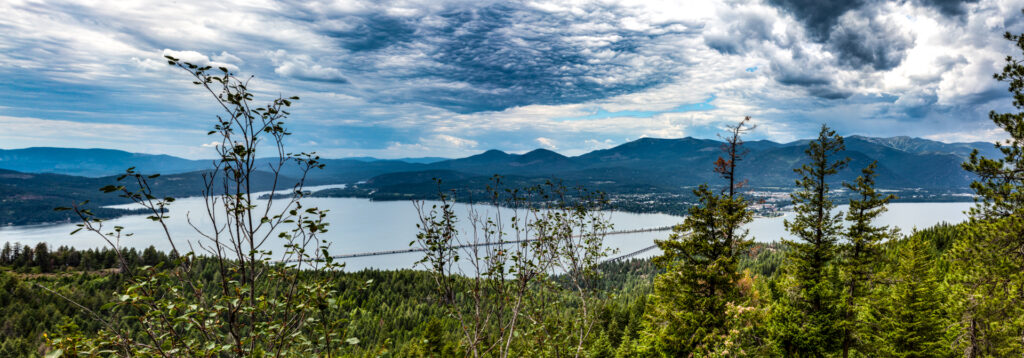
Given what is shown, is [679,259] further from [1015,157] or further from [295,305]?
[295,305]

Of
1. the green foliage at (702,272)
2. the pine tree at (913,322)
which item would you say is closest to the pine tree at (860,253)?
the pine tree at (913,322)

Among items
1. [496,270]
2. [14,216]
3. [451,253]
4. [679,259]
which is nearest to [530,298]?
[496,270]

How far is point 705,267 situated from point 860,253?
25.1 ft

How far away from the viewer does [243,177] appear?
4684mm

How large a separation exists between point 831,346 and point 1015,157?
1028 centimetres

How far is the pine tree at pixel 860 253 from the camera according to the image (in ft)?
54.6

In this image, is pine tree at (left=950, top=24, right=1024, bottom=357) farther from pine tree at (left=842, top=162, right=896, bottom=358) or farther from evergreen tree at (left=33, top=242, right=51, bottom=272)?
evergreen tree at (left=33, top=242, right=51, bottom=272)


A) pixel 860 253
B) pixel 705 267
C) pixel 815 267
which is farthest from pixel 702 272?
pixel 860 253

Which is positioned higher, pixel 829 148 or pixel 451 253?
pixel 829 148

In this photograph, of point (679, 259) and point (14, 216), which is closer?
point (679, 259)

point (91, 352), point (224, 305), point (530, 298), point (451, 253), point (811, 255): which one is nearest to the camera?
point (91, 352)

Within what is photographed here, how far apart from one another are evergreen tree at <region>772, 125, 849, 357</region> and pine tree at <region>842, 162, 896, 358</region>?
1.32ft

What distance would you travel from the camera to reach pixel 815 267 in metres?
17.0

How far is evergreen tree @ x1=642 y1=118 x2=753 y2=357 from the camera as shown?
14.1m
